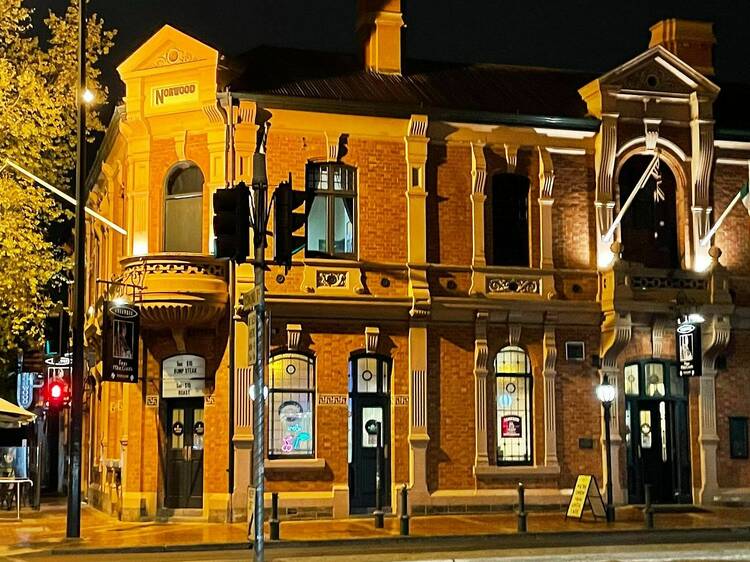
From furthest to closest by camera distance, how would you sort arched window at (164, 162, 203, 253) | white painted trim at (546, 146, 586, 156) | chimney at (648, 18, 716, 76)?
chimney at (648, 18, 716, 76) → white painted trim at (546, 146, 586, 156) → arched window at (164, 162, 203, 253)

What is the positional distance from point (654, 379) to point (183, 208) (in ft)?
37.7

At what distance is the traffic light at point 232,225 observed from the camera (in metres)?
13.4

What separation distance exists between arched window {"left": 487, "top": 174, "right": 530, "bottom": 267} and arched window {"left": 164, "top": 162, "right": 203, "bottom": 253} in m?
6.62

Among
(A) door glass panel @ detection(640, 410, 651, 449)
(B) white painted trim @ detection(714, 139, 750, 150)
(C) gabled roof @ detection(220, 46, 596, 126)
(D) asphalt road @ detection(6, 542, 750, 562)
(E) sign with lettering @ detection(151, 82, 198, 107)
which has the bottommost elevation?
(D) asphalt road @ detection(6, 542, 750, 562)

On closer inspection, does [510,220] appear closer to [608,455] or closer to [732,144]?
[608,455]

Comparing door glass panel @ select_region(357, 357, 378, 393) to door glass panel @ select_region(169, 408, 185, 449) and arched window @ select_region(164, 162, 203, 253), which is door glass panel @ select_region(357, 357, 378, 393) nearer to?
door glass panel @ select_region(169, 408, 185, 449)

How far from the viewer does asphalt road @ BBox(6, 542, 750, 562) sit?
16422mm

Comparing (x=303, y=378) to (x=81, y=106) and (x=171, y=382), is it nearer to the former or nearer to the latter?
(x=171, y=382)

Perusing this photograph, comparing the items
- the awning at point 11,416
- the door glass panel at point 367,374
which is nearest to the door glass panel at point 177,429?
the awning at point 11,416

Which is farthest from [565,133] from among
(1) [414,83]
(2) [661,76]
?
(1) [414,83]

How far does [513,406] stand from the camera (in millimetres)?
26766

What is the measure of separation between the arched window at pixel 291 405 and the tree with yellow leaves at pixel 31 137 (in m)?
5.76

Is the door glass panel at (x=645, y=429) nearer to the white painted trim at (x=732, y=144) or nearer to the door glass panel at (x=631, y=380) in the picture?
the door glass panel at (x=631, y=380)

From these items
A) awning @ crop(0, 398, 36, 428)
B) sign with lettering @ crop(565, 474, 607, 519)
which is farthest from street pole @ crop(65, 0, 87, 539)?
sign with lettering @ crop(565, 474, 607, 519)
